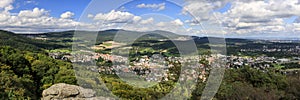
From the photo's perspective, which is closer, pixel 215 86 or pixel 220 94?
pixel 215 86

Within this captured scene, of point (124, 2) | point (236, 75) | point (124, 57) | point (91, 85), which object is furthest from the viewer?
point (236, 75)

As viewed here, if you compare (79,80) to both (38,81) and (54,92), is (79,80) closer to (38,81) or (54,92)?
(38,81)

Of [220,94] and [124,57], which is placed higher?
[124,57]

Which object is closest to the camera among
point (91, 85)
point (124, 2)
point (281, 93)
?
Answer: point (124, 2)

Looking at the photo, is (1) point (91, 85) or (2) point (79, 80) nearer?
(1) point (91, 85)

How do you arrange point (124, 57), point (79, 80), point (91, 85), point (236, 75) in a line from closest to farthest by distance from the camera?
1. point (124, 57)
2. point (91, 85)
3. point (79, 80)
4. point (236, 75)

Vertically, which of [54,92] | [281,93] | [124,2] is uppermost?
[124,2]

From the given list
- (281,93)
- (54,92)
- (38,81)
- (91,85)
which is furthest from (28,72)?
(281,93)

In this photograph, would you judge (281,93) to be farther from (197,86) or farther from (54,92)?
(54,92)

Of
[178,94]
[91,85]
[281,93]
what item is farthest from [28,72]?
[281,93]

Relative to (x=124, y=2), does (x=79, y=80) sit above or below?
below
